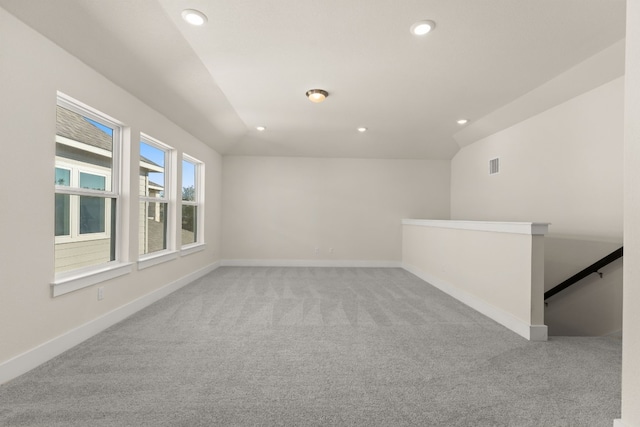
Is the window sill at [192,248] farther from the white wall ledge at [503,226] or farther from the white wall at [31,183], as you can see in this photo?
the white wall ledge at [503,226]

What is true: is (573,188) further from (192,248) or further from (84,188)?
(192,248)

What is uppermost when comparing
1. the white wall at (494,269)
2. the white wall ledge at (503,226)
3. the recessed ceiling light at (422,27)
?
the recessed ceiling light at (422,27)

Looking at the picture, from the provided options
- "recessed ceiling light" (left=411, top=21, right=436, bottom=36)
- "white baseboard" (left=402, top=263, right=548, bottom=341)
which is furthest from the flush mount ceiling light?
"white baseboard" (left=402, top=263, right=548, bottom=341)

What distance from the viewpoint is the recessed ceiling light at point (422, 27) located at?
97.4 inches

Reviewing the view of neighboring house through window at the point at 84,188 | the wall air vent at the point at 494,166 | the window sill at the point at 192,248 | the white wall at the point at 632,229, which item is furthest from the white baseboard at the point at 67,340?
the wall air vent at the point at 494,166

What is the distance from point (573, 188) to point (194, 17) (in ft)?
14.7

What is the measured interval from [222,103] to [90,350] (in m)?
3.25

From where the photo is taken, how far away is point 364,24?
2.52m

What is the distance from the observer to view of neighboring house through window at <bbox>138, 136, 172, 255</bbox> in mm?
3910

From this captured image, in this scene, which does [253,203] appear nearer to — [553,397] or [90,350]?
[90,350]

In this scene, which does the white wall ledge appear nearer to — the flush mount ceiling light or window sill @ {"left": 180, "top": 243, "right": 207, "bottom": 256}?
the flush mount ceiling light

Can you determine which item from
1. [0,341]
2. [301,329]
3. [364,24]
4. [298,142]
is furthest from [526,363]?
[298,142]

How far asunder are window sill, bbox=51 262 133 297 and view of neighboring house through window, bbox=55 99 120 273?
0.26 ft

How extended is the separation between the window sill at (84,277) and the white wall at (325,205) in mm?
3586
